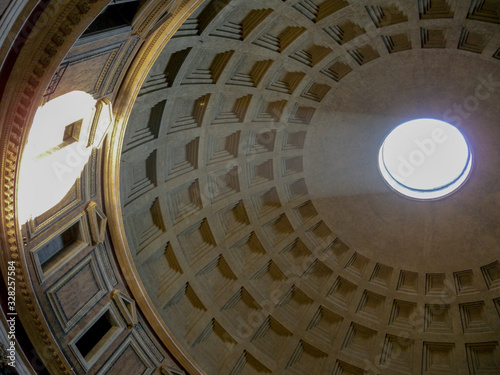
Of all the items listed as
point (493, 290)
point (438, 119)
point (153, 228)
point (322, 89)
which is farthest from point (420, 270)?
point (153, 228)

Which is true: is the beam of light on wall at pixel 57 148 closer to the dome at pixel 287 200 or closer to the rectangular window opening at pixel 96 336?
the dome at pixel 287 200

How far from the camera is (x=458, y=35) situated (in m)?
20.1

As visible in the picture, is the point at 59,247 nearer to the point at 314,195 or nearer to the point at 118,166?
the point at 118,166

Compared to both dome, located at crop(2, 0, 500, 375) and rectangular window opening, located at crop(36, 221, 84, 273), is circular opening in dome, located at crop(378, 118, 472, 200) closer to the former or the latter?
dome, located at crop(2, 0, 500, 375)

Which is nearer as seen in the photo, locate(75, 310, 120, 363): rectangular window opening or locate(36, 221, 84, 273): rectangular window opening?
locate(36, 221, 84, 273): rectangular window opening

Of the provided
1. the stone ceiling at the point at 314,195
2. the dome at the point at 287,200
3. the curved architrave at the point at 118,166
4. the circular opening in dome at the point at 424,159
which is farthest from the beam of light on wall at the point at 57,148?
the circular opening in dome at the point at 424,159

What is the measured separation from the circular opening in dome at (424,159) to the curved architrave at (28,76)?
17753 millimetres

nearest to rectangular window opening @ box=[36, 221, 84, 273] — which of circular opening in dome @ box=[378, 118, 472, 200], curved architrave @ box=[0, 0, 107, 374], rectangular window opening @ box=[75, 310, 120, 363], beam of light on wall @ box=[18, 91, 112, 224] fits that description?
beam of light on wall @ box=[18, 91, 112, 224]

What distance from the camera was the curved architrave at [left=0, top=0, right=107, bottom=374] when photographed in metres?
10.9

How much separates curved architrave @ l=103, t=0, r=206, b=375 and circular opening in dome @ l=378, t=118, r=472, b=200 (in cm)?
1291

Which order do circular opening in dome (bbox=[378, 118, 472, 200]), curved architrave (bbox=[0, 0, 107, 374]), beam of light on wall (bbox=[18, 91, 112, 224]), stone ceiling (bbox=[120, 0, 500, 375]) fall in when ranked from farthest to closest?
circular opening in dome (bbox=[378, 118, 472, 200]) < stone ceiling (bbox=[120, 0, 500, 375]) < beam of light on wall (bbox=[18, 91, 112, 224]) < curved architrave (bbox=[0, 0, 107, 374])

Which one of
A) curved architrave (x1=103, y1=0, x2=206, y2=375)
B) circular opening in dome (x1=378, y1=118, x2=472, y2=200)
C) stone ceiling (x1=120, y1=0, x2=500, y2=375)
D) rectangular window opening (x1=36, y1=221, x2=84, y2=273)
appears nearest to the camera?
curved architrave (x1=103, y1=0, x2=206, y2=375)

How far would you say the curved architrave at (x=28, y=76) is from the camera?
10914 mm

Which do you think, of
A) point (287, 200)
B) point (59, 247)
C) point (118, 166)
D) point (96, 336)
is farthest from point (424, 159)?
point (59, 247)
